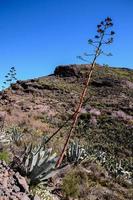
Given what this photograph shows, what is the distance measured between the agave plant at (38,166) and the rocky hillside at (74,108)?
1410 centimetres

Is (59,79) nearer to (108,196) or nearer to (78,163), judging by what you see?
(78,163)

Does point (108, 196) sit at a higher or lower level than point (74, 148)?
lower

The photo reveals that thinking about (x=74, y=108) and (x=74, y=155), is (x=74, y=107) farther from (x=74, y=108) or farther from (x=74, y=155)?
(x=74, y=155)

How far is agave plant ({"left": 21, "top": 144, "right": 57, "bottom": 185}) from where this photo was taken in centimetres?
852

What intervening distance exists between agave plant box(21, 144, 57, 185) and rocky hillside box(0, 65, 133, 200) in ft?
46.3

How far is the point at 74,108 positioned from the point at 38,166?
3035cm

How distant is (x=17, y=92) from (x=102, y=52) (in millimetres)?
30016

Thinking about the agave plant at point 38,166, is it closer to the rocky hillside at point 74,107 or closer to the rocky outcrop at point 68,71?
the rocky hillside at point 74,107

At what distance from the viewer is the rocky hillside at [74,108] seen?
2856 centimetres

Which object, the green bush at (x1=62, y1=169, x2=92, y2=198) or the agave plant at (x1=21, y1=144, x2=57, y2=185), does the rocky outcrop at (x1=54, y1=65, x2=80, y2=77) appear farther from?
the agave plant at (x1=21, y1=144, x2=57, y2=185)

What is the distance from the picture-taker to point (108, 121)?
36625mm

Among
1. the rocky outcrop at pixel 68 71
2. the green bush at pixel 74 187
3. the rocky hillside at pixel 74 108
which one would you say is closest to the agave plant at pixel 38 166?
the green bush at pixel 74 187

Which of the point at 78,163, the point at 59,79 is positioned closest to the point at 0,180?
the point at 78,163

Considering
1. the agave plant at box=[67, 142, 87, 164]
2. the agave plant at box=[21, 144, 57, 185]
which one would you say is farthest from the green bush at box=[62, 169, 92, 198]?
the agave plant at box=[67, 142, 87, 164]
